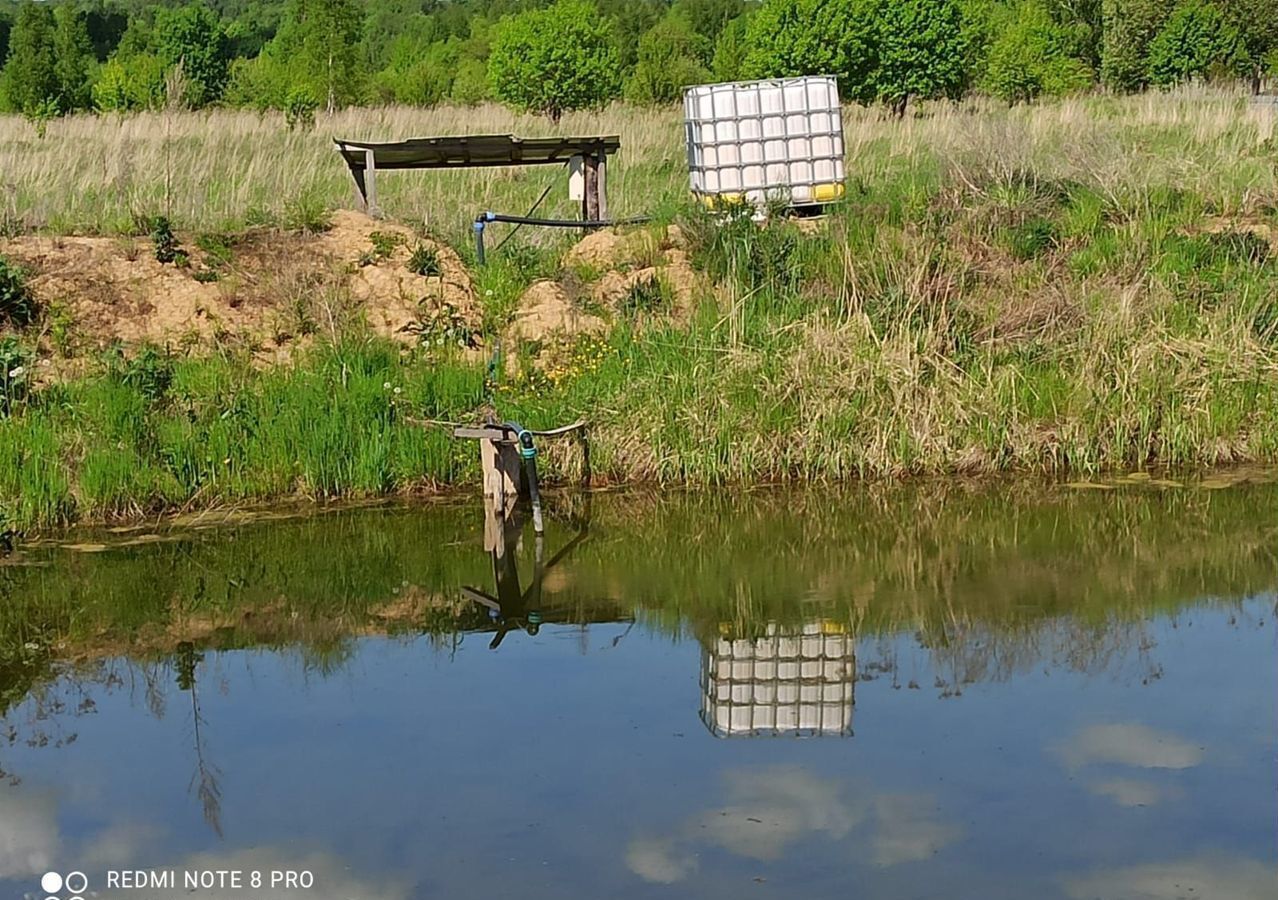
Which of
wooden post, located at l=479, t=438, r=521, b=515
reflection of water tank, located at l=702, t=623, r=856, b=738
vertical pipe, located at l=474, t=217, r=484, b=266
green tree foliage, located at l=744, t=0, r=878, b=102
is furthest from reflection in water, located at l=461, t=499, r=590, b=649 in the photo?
green tree foliage, located at l=744, t=0, r=878, b=102

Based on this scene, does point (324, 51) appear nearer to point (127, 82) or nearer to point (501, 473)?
point (127, 82)

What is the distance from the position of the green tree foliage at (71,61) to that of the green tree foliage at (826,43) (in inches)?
724

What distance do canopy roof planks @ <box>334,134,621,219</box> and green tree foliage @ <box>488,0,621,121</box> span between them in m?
16.9

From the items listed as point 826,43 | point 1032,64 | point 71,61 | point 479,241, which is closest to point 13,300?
point 479,241

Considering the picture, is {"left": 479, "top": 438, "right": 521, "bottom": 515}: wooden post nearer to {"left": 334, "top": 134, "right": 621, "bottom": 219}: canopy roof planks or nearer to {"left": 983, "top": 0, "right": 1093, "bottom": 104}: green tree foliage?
{"left": 334, "top": 134, "right": 621, "bottom": 219}: canopy roof planks

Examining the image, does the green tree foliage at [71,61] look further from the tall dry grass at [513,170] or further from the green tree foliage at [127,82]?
the tall dry grass at [513,170]

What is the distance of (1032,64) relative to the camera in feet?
121

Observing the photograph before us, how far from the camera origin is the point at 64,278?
13273mm

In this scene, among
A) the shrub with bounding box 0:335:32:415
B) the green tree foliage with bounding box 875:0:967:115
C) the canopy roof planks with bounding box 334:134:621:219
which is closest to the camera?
the shrub with bounding box 0:335:32:415

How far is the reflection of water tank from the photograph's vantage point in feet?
24.0

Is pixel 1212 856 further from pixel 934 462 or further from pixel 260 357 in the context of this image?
pixel 260 357

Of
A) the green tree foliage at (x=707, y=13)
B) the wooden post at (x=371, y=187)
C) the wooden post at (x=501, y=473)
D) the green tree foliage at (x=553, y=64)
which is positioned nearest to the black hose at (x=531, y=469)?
the wooden post at (x=501, y=473)

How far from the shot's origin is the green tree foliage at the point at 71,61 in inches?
1695

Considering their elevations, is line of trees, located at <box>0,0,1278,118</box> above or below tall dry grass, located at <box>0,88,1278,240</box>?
above
